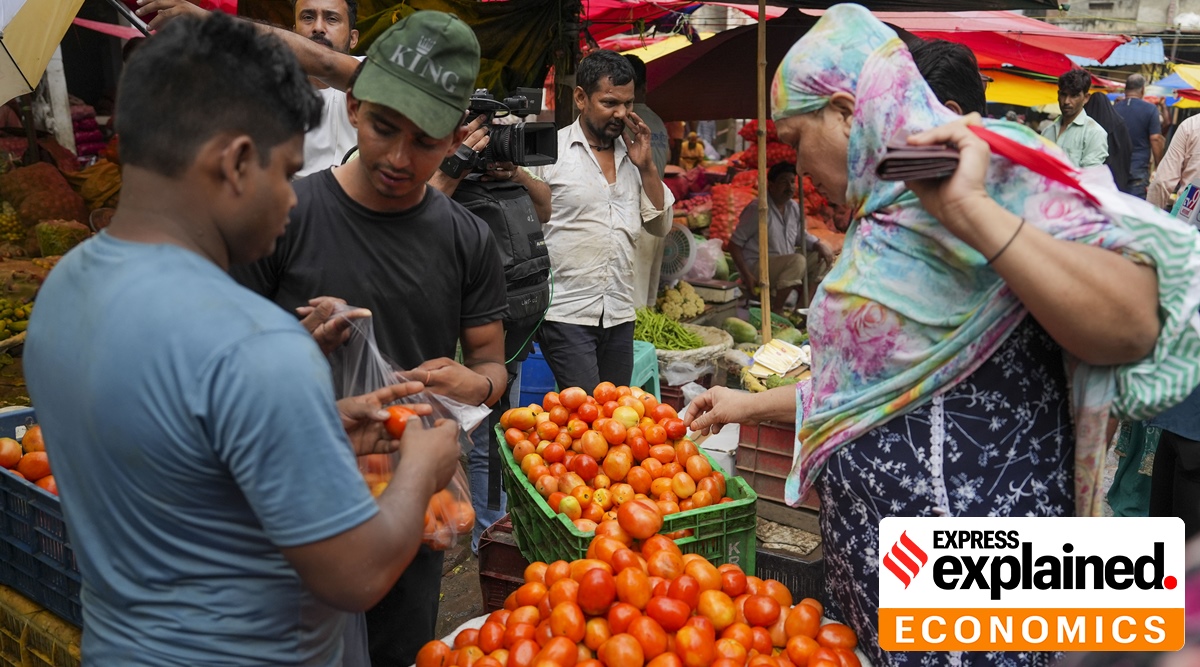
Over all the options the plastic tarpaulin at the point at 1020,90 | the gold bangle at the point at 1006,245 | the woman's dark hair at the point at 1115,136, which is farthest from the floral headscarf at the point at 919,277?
the plastic tarpaulin at the point at 1020,90

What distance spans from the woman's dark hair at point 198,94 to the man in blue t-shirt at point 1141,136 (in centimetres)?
1105

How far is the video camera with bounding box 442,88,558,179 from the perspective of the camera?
3426 mm

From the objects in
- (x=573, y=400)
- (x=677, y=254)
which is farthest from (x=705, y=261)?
(x=573, y=400)

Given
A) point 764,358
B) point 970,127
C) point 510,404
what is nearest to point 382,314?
point 970,127

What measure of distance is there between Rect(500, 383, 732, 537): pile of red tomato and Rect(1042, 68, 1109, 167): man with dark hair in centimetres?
741

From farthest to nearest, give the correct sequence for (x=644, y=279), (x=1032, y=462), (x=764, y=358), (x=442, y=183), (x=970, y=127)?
(x=644, y=279) < (x=764, y=358) < (x=442, y=183) < (x=1032, y=462) < (x=970, y=127)

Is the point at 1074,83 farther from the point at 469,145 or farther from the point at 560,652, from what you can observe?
the point at 560,652

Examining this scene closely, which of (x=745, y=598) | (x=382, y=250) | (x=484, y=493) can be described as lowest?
(x=484, y=493)

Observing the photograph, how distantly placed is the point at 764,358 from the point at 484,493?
1.87 meters

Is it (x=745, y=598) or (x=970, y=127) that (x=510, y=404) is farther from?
(x=970, y=127)

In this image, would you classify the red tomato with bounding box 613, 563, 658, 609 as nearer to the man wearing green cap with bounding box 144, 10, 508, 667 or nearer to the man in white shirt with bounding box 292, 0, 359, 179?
the man wearing green cap with bounding box 144, 10, 508, 667

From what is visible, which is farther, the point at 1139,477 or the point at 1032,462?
the point at 1139,477

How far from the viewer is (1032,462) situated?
1828 mm

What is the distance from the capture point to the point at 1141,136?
10906mm
